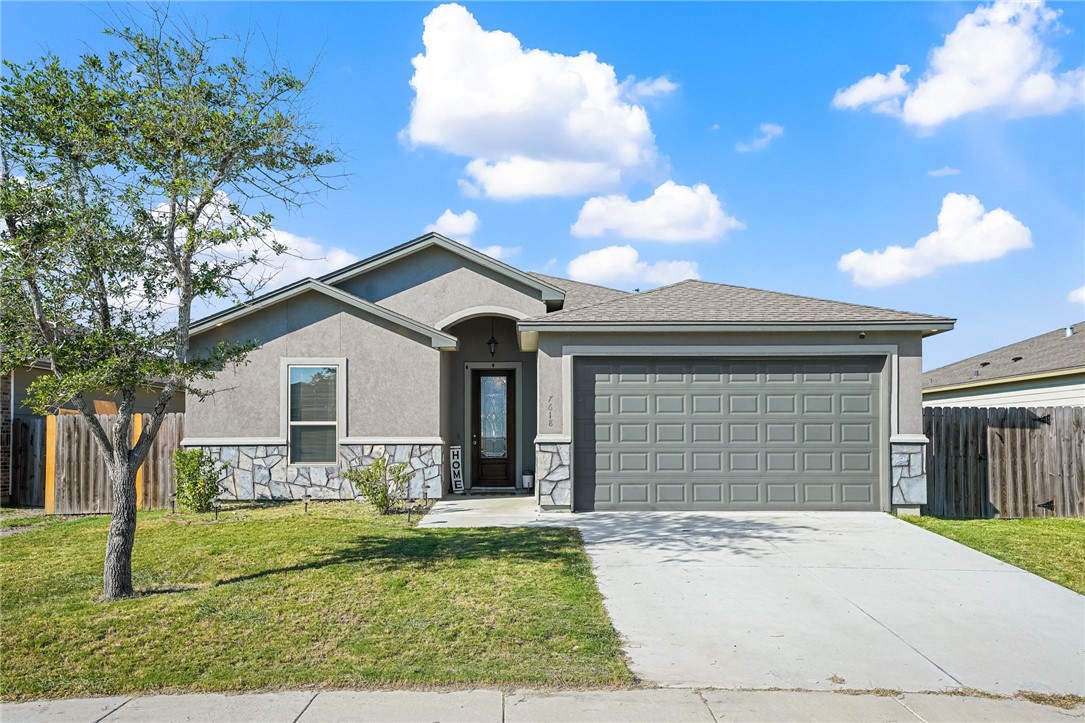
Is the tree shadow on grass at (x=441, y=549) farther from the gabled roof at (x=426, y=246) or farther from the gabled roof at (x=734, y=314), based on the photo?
the gabled roof at (x=426, y=246)

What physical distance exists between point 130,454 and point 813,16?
37.6 feet

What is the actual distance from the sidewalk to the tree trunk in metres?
2.21

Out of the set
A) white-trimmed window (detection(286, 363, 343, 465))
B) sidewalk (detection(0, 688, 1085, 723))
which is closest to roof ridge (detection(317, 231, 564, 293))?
white-trimmed window (detection(286, 363, 343, 465))

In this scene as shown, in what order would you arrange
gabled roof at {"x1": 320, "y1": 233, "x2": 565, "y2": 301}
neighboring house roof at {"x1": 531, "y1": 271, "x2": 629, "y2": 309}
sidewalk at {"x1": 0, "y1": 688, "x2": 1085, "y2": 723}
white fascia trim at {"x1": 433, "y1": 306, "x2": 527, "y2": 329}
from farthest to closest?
neighboring house roof at {"x1": 531, "y1": 271, "x2": 629, "y2": 309} < white fascia trim at {"x1": 433, "y1": 306, "x2": 527, "y2": 329} < gabled roof at {"x1": 320, "y1": 233, "x2": 565, "y2": 301} < sidewalk at {"x1": 0, "y1": 688, "x2": 1085, "y2": 723}

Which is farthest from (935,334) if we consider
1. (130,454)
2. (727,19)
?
(130,454)

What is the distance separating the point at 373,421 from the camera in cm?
1279

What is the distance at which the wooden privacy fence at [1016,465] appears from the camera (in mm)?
11336

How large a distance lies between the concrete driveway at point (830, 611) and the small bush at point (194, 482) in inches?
248

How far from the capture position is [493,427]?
1528cm

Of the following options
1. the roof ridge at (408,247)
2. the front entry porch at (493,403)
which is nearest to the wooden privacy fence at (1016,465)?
the roof ridge at (408,247)

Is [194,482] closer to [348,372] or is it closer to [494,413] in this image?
[348,372]

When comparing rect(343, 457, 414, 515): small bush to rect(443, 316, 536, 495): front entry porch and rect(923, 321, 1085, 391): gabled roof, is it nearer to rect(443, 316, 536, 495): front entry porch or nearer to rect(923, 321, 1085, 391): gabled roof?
rect(443, 316, 536, 495): front entry porch

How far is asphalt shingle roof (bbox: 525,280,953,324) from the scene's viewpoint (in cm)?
1088

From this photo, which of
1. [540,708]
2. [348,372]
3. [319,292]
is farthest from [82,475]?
[540,708]
